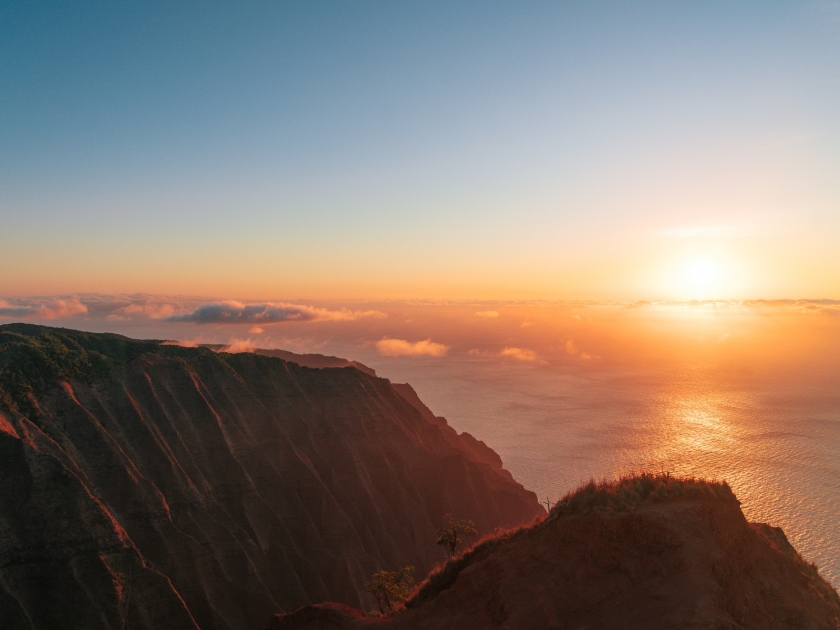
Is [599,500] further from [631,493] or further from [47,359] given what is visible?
[47,359]

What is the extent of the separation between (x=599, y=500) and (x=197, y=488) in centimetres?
4839

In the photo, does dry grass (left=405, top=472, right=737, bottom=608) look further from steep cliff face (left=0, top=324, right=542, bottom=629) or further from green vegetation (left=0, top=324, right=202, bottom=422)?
green vegetation (left=0, top=324, right=202, bottom=422)

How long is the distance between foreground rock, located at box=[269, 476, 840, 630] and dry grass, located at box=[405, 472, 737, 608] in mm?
54

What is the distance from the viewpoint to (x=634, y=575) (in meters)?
14.9

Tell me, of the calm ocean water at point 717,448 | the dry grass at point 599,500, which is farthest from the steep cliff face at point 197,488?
the calm ocean water at point 717,448

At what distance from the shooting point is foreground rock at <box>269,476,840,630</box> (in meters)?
13.6

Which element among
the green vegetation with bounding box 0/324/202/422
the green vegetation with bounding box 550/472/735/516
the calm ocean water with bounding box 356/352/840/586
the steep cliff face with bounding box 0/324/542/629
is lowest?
the calm ocean water with bounding box 356/352/840/586

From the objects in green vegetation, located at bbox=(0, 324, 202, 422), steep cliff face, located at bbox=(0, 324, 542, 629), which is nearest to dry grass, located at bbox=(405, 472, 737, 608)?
steep cliff face, located at bbox=(0, 324, 542, 629)

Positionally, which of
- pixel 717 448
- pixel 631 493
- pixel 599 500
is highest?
pixel 631 493

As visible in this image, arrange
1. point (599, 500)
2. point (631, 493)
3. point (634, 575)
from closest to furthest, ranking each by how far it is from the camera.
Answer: point (634, 575) < point (599, 500) < point (631, 493)

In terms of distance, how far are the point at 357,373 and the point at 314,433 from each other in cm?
1677

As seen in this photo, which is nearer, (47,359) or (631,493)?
(631,493)

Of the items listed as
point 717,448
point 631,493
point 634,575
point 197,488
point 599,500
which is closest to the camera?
point 634,575

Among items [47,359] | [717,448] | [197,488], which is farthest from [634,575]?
[717,448]
